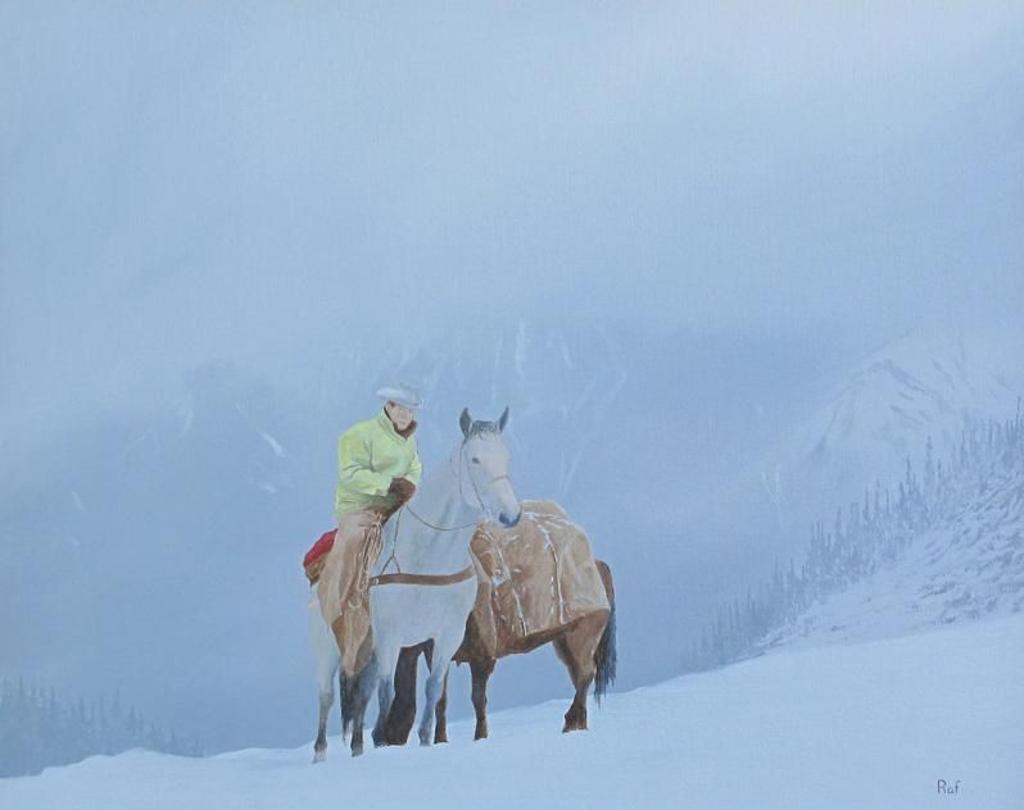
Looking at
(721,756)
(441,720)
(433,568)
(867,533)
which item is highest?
(433,568)

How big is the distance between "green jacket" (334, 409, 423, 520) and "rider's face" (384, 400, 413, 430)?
1 cm

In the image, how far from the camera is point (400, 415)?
4.09 metres

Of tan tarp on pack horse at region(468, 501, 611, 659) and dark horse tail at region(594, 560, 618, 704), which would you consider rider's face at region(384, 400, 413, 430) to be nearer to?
tan tarp on pack horse at region(468, 501, 611, 659)

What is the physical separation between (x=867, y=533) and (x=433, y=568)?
4.12 feet

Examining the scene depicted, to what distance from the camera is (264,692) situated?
4.19m

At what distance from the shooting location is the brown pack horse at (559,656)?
13.4 feet

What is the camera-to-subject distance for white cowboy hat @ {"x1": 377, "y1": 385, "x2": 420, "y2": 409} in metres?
4.09

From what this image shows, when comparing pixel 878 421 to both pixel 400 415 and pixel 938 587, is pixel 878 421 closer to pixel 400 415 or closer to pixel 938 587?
pixel 938 587

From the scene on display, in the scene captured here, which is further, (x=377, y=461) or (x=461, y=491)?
(x=377, y=461)

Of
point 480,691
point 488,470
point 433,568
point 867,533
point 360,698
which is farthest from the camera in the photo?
point 867,533

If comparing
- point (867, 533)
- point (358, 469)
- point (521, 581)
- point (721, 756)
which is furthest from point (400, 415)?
point (867, 533)

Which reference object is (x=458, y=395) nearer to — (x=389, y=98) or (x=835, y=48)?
(x=389, y=98)

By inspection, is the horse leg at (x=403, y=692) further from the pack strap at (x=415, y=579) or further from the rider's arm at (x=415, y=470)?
the rider's arm at (x=415, y=470)

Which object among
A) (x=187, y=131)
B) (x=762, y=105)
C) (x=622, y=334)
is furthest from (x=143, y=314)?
(x=762, y=105)
